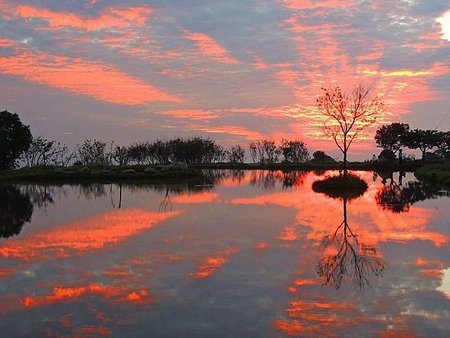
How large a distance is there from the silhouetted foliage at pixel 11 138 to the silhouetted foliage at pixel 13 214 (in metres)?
23.6

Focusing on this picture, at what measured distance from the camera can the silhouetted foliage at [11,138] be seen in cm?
4119

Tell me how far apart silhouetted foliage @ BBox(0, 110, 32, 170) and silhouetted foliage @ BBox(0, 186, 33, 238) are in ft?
77.6

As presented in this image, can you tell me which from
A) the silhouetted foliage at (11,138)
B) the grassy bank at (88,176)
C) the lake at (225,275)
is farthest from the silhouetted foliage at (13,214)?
the silhouetted foliage at (11,138)

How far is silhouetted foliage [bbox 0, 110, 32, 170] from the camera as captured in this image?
4119cm

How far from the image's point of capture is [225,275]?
6.88m

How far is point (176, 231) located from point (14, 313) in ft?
18.4

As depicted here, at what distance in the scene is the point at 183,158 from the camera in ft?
222

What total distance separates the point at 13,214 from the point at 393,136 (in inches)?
2220

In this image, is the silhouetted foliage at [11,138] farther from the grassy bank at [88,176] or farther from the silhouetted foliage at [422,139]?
the silhouetted foliage at [422,139]

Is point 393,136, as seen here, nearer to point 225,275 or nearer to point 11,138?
point 11,138

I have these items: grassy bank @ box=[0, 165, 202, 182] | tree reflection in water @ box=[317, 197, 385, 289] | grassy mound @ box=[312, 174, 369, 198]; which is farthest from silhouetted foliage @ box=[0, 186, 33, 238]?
grassy bank @ box=[0, 165, 202, 182]

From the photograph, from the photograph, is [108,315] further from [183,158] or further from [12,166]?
[183,158]

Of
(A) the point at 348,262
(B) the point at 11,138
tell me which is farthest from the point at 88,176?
(A) the point at 348,262

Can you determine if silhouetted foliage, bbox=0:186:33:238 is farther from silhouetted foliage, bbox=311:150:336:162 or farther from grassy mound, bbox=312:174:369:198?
silhouetted foliage, bbox=311:150:336:162
